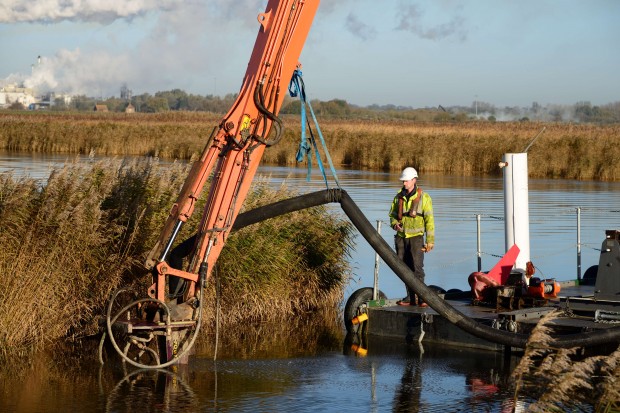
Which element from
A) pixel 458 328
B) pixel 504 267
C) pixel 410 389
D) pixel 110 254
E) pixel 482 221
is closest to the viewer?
pixel 410 389

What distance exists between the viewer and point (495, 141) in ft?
163

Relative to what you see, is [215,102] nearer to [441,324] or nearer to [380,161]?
[380,161]

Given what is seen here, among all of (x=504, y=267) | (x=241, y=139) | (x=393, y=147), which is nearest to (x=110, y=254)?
(x=241, y=139)

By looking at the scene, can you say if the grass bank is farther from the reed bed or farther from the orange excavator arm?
the orange excavator arm

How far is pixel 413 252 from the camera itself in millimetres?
15641

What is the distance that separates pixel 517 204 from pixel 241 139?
585 cm

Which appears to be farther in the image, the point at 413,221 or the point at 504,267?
the point at 413,221

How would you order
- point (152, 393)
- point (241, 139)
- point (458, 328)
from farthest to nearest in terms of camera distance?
1. point (458, 328)
2. point (241, 139)
3. point (152, 393)

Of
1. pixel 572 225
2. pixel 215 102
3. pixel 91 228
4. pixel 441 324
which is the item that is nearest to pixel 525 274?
pixel 441 324

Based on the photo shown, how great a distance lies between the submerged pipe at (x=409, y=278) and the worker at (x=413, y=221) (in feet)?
8.58

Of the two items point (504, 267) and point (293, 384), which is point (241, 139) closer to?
point (293, 384)

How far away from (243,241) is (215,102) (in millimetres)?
169365

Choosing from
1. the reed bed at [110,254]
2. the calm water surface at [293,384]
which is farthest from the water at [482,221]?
the calm water surface at [293,384]

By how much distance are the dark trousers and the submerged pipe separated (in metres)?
2.62
